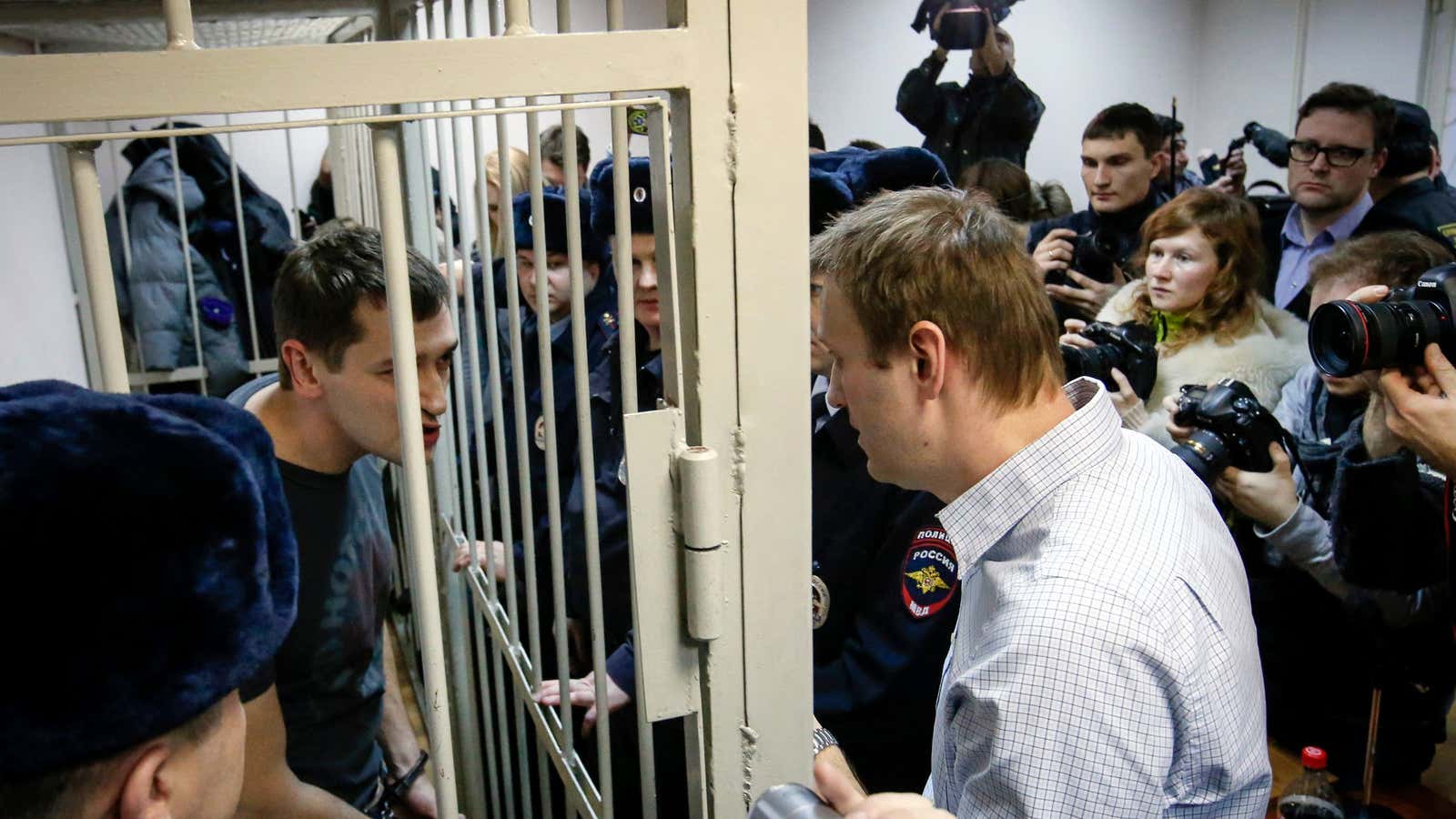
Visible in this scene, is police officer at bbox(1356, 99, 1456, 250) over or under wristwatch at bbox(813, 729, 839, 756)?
over

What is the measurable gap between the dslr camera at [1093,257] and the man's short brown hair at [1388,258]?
0.85 meters

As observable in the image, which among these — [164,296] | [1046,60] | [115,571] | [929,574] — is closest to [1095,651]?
[929,574]

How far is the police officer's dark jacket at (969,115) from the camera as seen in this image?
338cm

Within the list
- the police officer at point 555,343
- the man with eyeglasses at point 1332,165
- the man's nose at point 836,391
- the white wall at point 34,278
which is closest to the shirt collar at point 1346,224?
the man with eyeglasses at point 1332,165

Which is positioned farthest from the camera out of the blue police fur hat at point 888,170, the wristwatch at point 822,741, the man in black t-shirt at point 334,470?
the blue police fur hat at point 888,170

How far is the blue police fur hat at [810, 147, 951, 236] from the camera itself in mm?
1476

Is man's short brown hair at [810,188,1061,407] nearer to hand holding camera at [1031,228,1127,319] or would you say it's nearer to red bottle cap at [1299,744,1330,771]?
red bottle cap at [1299,744,1330,771]

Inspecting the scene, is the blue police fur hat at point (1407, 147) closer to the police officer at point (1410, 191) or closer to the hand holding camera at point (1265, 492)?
the police officer at point (1410, 191)

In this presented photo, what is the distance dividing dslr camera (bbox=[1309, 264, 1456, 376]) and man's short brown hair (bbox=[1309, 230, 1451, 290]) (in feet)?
1.36

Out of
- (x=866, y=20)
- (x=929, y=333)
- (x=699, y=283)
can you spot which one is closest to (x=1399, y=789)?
(x=929, y=333)

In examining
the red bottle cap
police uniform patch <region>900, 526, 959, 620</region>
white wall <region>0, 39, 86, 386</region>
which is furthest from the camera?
white wall <region>0, 39, 86, 386</region>

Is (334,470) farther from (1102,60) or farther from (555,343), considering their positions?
(1102,60)

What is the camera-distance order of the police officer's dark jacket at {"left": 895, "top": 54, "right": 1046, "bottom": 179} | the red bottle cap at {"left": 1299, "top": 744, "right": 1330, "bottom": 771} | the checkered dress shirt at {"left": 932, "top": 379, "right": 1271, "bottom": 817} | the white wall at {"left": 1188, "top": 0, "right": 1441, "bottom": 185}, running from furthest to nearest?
the white wall at {"left": 1188, "top": 0, "right": 1441, "bottom": 185}
the police officer's dark jacket at {"left": 895, "top": 54, "right": 1046, "bottom": 179}
the red bottle cap at {"left": 1299, "top": 744, "right": 1330, "bottom": 771}
the checkered dress shirt at {"left": 932, "top": 379, "right": 1271, "bottom": 817}

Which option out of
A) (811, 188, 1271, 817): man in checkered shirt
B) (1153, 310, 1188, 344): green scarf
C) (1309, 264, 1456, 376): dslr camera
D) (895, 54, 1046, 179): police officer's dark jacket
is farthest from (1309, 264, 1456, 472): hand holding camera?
(895, 54, 1046, 179): police officer's dark jacket
